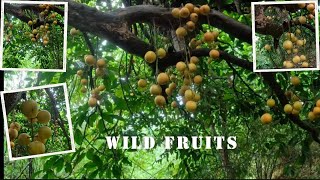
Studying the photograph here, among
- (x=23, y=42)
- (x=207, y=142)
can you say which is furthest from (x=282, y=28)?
(x=207, y=142)

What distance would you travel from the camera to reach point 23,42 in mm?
1433

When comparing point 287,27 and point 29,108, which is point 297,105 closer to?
point 287,27

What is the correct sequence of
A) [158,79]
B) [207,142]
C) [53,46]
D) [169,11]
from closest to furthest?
[158,79]
[169,11]
[53,46]
[207,142]

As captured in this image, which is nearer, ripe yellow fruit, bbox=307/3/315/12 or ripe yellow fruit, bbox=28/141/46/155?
ripe yellow fruit, bbox=28/141/46/155

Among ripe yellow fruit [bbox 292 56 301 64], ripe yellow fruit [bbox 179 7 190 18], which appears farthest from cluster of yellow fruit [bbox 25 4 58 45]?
ripe yellow fruit [bbox 292 56 301 64]

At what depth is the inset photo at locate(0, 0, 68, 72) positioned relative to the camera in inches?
35.3

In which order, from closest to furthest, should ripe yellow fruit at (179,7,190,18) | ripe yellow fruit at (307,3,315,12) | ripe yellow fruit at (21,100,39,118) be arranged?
ripe yellow fruit at (21,100,39,118) → ripe yellow fruit at (179,7,190,18) → ripe yellow fruit at (307,3,315,12)

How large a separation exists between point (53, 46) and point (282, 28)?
54 centimetres

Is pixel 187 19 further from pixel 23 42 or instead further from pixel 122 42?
pixel 23 42

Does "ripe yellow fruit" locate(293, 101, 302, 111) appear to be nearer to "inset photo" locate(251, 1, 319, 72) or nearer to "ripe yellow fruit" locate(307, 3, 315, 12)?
"inset photo" locate(251, 1, 319, 72)

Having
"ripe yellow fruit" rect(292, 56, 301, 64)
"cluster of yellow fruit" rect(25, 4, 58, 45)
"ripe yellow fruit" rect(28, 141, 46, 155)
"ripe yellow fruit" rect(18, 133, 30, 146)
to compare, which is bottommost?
"ripe yellow fruit" rect(28, 141, 46, 155)

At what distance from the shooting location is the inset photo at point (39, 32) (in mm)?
896

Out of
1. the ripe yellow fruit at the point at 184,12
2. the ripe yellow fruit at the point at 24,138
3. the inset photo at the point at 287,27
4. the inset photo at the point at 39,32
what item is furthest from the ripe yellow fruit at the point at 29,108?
the inset photo at the point at 287,27

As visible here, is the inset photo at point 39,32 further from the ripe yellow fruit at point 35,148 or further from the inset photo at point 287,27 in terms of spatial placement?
the inset photo at point 287,27
